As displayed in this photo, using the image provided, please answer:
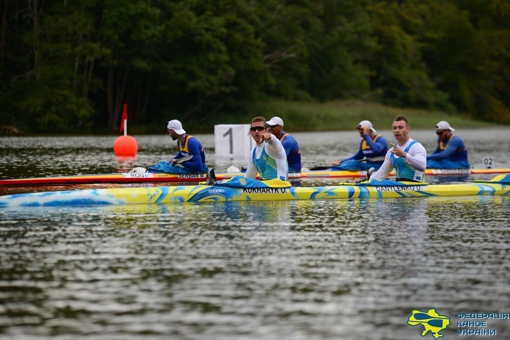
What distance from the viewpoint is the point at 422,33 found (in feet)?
318

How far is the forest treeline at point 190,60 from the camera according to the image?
53.2 meters

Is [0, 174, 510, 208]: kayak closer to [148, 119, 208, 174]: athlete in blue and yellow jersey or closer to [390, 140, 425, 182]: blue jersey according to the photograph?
[390, 140, 425, 182]: blue jersey

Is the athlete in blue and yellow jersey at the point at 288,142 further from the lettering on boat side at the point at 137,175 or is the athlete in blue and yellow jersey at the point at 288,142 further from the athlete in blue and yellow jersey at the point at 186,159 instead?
the lettering on boat side at the point at 137,175

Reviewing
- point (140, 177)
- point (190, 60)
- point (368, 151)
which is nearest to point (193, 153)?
point (140, 177)

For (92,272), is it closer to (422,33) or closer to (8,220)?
(8,220)

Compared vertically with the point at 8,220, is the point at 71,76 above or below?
above

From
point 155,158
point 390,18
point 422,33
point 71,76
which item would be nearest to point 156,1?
point 71,76

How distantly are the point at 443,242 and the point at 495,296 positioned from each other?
111 inches

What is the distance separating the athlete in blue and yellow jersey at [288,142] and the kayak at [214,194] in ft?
7.09

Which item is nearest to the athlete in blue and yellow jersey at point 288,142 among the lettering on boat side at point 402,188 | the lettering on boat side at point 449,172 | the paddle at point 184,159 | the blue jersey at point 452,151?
the paddle at point 184,159

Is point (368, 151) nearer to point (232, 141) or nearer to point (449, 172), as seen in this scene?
point (449, 172)

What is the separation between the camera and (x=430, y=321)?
702 cm

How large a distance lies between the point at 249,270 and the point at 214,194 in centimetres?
588

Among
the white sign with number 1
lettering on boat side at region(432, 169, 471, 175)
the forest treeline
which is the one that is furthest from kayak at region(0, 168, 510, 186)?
the forest treeline
